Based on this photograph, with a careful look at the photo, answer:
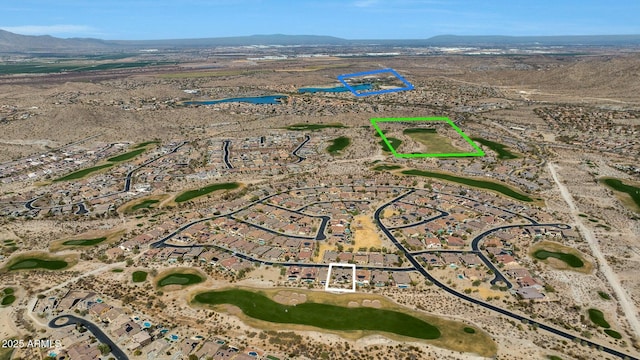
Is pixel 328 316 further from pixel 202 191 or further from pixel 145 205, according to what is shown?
pixel 145 205

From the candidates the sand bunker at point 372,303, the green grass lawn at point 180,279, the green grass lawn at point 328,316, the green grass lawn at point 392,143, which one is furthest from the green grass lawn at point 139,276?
the green grass lawn at point 392,143

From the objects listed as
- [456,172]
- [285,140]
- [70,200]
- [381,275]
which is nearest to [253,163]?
[285,140]

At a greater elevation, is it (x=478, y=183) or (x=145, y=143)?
(x=145, y=143)

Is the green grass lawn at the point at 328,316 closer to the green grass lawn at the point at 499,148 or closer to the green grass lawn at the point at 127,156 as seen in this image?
the green grass lawn at the point at 127,156

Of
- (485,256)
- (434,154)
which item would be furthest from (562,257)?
(434,154)

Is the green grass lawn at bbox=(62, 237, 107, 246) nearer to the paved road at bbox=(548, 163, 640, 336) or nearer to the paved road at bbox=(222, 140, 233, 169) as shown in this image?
the paved road at bbox=(222, 140, 233, 169)

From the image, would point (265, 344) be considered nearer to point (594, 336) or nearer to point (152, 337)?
point (152, 337)

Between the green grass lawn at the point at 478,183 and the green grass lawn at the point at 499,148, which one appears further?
the green grass lawn at the point at 499,148
